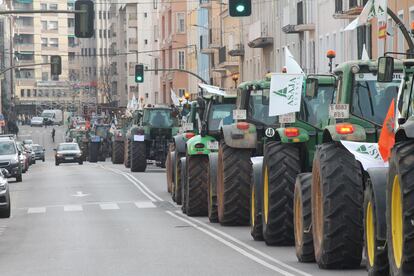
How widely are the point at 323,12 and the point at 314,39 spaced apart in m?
2.16

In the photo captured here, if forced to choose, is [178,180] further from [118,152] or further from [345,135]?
[118,152]

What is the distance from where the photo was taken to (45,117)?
19650 centimetres

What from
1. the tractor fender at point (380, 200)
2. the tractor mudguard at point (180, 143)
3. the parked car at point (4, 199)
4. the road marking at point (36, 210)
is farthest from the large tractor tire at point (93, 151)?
the tractor fender at point (380, 200)

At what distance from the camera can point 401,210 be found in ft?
39.0

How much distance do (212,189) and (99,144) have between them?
62.2 m

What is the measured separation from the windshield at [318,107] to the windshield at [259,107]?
2.98 m

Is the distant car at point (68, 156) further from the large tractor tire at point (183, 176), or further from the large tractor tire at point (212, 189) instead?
the large tractor tire at point (212, 189)

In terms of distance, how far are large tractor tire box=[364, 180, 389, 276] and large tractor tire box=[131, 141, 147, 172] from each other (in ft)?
121

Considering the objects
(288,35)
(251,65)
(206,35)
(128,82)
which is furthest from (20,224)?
(128,82)

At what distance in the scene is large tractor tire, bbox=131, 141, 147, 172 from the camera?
50812 mm

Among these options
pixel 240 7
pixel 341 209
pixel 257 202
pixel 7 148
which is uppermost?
pixel 240 7

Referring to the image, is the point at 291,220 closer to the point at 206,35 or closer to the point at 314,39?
the point at 314,39

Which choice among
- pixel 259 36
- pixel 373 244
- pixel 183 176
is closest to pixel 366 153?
pixel 373 244

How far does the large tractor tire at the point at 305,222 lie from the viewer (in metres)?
16.4
